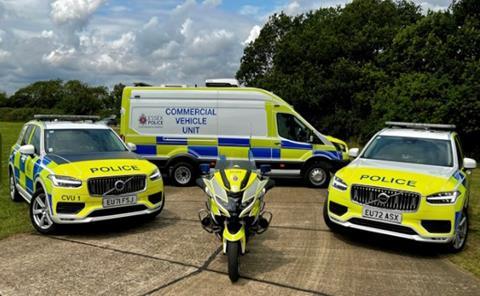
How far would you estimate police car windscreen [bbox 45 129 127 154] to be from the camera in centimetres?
723

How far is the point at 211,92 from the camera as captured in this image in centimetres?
1143

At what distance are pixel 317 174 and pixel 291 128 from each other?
1444 mm

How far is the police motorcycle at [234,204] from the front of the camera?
4.66m

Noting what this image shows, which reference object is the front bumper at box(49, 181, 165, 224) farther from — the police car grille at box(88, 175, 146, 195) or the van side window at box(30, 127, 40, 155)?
the van side window at box(30, 127, 40, 155)

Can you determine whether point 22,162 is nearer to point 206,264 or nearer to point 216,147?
point 206,264

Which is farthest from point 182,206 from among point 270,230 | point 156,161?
point 156,161

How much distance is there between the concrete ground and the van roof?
16.1 feet

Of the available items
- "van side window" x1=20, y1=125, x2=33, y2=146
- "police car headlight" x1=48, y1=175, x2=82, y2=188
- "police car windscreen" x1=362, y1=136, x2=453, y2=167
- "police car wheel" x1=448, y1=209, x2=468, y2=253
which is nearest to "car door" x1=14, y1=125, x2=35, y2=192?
"van side window" x1=20, y1=125, x2=33, y2=146

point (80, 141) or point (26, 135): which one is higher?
point (26, 135)

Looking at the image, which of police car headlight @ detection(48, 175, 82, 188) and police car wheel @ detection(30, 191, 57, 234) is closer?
police car headlight @ detection(48, 175, 82, 188)

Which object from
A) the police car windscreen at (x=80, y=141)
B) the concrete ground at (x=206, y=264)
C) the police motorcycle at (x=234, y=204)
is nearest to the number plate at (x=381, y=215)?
the concrete ground at (x=206, y=264)

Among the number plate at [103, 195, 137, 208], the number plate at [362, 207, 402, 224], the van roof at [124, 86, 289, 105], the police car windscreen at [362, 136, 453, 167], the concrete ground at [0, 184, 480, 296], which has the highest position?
the van roof at [124, 86, 289, 105]

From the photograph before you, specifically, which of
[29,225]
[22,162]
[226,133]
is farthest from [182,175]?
[29,225]

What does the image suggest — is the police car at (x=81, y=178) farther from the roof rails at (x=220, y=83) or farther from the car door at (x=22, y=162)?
the roof rails at (x=220, y=83)
